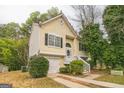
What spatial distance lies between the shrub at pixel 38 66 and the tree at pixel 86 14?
3.52ft

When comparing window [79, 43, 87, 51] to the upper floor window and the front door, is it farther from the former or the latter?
the upper floor window

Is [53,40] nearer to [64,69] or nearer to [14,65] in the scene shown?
[64,69]

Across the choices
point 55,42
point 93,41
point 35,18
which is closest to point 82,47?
point 93,41

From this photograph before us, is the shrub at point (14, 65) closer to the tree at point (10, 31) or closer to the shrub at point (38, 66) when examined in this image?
the shrub at point (38, 66)

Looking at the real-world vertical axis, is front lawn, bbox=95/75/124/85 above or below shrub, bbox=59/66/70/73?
below

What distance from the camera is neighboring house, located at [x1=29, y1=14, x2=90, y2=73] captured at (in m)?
5.32

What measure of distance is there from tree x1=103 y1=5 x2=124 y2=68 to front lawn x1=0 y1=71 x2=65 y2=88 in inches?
53.9

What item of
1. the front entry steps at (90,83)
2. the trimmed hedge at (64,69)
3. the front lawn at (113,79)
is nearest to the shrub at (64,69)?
the trimmed hedge at (64,69)

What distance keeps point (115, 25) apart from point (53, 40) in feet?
4.24

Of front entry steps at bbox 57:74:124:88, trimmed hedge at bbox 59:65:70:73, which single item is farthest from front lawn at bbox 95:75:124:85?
trimmed hedge at bbox 59:65:70:73

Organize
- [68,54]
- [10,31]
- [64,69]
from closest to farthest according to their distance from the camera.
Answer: [10,31]
[64,69]
[68,54]

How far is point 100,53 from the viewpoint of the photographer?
5340 millimetres

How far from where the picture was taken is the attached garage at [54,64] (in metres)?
5.34

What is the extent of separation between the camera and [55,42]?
5508 millimetres
